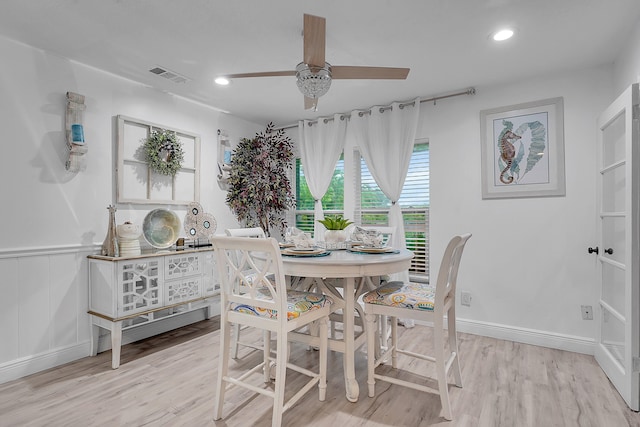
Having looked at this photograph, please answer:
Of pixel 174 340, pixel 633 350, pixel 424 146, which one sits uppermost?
pixel 424 146

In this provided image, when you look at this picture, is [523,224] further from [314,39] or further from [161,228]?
[161,228]

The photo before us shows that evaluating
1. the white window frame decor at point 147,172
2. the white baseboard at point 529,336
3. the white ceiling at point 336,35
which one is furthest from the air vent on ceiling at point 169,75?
the white baseboard at point 529,336

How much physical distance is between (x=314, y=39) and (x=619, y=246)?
2.39 meters

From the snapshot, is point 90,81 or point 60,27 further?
point 90,81

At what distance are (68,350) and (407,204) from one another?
11.0 ft

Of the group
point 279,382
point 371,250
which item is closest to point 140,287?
point 279,382

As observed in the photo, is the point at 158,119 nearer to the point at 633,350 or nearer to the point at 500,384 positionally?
the point at 500,384

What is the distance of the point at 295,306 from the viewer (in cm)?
196

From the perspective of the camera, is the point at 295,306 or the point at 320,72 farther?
the point at 320,72

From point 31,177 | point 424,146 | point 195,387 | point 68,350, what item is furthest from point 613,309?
point 31,177

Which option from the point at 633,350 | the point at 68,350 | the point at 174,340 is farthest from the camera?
the point at 174,340

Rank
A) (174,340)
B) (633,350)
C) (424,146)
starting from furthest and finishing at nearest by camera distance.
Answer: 1. (424,146)
2. (174,340)
3. (633,350)

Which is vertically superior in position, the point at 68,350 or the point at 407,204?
the point at 407,204

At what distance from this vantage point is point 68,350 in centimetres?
273
